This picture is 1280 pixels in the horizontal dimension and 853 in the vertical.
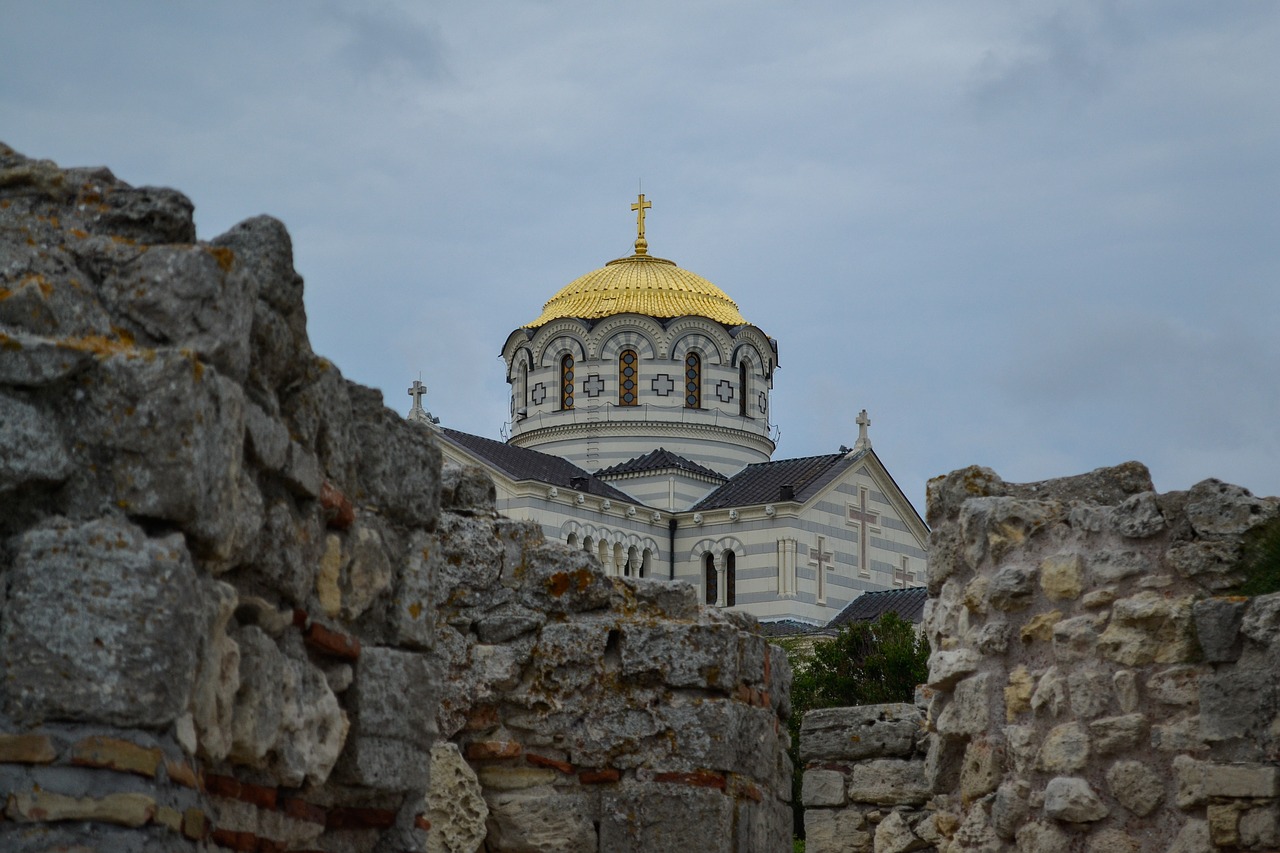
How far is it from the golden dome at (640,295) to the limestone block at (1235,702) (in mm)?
45503

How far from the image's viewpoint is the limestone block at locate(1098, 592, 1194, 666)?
517 centimetres

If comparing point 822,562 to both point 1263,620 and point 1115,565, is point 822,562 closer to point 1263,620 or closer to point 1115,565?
point 1115,565

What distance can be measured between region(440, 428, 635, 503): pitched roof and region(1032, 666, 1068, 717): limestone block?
135ft

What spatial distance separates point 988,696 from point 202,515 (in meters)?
3.63

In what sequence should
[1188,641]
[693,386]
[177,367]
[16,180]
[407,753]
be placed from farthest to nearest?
[693,386], [1188,641], [407,753], [16,180], [177,367]

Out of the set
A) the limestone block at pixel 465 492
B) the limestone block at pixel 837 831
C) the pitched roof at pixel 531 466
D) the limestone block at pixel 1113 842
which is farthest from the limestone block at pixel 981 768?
the pitched roof at pixel 531 466

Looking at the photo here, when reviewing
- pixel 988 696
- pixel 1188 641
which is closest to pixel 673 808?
pixel 988 696

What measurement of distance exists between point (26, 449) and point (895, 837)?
493cm

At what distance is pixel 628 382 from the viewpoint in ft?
168

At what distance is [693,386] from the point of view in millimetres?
51469

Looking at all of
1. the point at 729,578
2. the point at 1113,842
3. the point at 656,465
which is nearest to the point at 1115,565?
the point at 1113,842

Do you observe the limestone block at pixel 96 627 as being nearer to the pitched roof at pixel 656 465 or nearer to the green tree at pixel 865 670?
the green tree at pixel 865 670

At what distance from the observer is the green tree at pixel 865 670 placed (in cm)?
2789

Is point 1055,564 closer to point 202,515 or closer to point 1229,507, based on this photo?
point 1229,507
